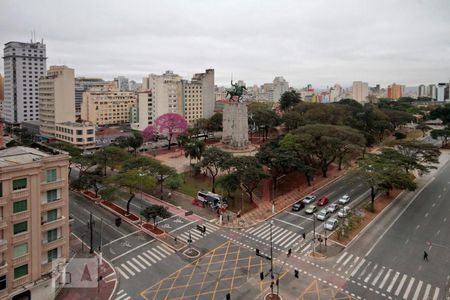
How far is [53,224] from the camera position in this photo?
3094 cm

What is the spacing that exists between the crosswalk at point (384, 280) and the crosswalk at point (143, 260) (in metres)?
20.2

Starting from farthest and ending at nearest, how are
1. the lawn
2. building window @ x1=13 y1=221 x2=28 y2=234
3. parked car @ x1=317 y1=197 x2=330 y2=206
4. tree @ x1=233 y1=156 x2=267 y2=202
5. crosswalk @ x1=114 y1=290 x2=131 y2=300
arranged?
parked car @ x1=317 y1=197 x2=330 y2=206
the lawn
tree @ x1=233 y1=156 x2=267 y2=202
crosswalk @ x1=114 y1=290 x2=131 y2=300
building window @ x1=13 y1=221 x2=28 y2=234

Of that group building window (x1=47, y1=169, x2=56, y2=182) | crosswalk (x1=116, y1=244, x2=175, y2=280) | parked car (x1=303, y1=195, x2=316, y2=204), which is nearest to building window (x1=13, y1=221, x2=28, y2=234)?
building window (x1=47, y1=169, x2=56, y2=182)

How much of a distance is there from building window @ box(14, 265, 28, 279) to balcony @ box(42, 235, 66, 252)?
2220mm

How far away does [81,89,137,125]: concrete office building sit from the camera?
133 metres

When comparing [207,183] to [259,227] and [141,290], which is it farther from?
[141,290]

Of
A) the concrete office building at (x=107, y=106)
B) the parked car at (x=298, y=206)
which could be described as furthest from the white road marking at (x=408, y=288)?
the concrete office building at (x=107, y=106)

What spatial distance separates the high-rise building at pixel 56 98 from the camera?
360 ft

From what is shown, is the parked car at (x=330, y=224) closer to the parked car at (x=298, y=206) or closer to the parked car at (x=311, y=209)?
the parked car at (x=311, y=209)

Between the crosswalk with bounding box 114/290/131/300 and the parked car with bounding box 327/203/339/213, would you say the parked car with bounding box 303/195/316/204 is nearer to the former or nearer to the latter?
the parked car with bounding box 327/203/339/213

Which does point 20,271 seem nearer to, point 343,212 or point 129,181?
point 129,181

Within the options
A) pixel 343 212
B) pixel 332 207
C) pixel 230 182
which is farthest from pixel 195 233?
pixel 332 207

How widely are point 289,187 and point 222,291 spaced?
1398 inches

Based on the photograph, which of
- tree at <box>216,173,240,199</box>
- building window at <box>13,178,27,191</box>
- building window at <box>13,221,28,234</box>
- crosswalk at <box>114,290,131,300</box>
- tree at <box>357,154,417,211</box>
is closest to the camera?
building window at <box>13,178,27,191</box>
